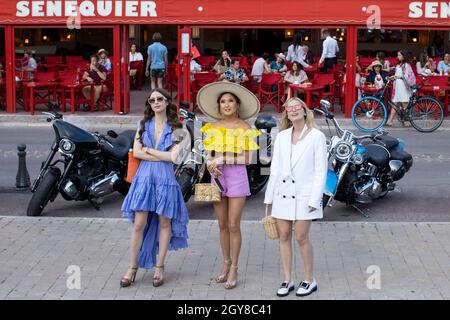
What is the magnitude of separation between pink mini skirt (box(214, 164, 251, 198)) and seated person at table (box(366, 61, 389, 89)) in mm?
13421

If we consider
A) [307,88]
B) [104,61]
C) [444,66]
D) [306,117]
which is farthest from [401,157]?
[104,61]

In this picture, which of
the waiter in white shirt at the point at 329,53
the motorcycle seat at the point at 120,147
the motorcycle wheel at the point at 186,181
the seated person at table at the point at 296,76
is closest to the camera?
the motorcycle wheel at the point at 186,181

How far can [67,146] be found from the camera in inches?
428

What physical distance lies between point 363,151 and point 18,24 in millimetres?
12512

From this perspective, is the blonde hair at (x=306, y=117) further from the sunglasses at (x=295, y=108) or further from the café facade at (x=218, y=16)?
→ the café facade at (x=218, y=16)

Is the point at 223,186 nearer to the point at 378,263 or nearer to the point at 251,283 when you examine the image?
the point at 251,283

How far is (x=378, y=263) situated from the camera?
8570mm

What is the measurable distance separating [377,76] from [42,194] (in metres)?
11.6

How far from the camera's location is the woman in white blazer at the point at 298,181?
7258mm

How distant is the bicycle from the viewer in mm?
19188

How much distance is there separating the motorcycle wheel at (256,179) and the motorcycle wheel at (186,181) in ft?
3.02

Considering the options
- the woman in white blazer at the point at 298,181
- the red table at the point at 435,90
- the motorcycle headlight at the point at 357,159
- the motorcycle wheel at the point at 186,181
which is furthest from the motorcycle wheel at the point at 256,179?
the red table at the point at 435,90

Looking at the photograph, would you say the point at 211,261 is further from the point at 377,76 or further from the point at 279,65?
the point at 279,65

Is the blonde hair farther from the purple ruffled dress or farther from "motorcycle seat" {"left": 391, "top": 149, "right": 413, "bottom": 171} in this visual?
"motorcycle seat" {"left": 391, "top": 149, "right": 413, "bottom": 171}
